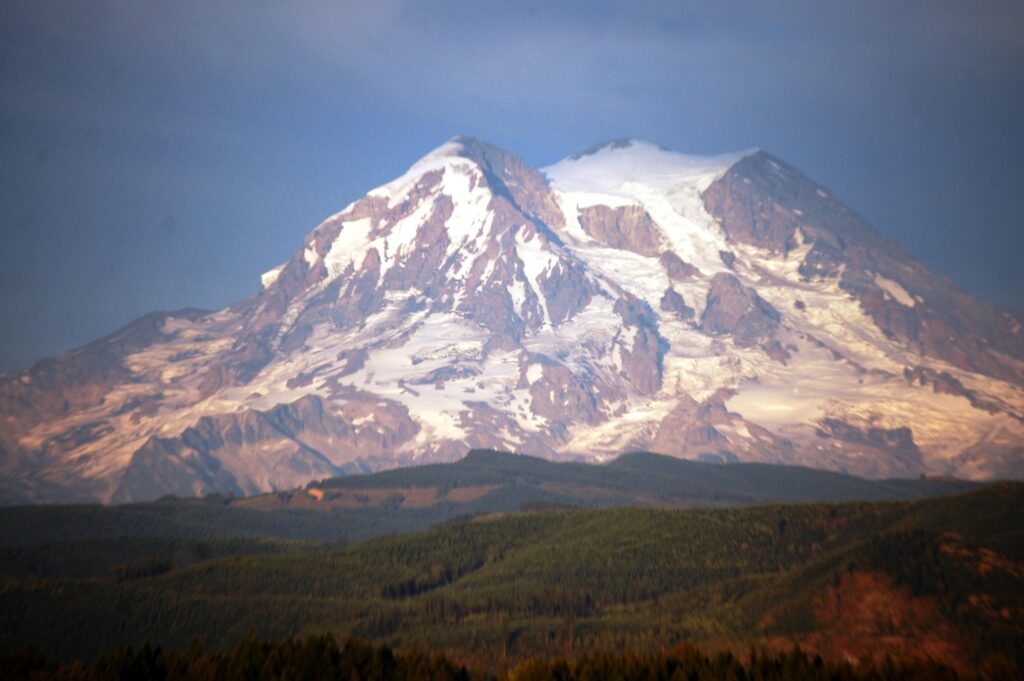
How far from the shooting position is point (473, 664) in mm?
197500

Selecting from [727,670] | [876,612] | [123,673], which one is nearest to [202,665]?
[123,673]

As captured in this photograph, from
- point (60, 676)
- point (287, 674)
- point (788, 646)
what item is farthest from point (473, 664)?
point (60, 676)

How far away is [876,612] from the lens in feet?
643

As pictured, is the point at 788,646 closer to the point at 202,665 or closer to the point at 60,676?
the point at 202,665

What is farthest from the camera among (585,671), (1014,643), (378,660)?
(1014,643)

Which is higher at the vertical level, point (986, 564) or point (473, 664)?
point (986, 564)

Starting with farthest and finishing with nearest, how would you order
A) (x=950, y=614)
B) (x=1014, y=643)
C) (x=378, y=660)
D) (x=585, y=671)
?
(x=950, y=614)
(x=1014, y=643)
(x=378, y=660)
(x=585, y=671)

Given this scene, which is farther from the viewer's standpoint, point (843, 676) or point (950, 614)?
point (950, 614)

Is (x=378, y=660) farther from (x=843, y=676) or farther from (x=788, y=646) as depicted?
(x=788, y=646)

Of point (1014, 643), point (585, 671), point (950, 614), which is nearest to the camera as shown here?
point (585, 671)

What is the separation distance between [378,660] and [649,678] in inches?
1260

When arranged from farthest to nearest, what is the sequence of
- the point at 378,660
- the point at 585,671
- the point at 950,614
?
the point at 950,614 → the point at 378,660 → the point at 585,671

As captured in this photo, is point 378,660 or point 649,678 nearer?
point 649,678

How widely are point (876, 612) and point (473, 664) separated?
5745 centimetres
